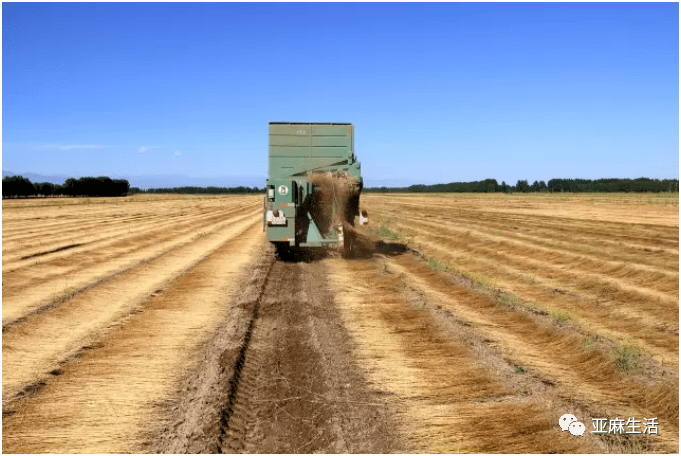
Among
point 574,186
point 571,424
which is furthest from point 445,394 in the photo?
point 574,186

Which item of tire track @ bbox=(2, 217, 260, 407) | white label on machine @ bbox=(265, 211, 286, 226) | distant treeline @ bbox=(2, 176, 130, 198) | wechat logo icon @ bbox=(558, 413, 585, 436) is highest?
distant treeline @ bbox=(2, 176, 130, 198)

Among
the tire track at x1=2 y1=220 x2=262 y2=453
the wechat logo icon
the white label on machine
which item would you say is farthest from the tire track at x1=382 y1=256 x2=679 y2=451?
the white label on machine

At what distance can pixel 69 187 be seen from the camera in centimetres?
9844

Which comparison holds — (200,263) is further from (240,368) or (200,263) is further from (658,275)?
(658,275)

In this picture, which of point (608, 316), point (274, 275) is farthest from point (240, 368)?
point (274, 275)

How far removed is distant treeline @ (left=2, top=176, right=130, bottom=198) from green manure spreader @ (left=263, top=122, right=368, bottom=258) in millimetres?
75051

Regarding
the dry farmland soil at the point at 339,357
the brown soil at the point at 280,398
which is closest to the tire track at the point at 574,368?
the dry farmland soil at the point at 339,357

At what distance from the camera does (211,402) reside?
5.08 meters

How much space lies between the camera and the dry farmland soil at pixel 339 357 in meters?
4.59

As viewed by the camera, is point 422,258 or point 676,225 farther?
point 676,225

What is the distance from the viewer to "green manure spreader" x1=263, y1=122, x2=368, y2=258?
556 inches

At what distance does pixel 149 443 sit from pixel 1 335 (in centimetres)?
402

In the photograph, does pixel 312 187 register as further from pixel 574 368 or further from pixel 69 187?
pixel 69 187

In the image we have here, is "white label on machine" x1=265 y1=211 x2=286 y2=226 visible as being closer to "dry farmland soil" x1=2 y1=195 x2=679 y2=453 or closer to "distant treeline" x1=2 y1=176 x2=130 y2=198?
"dry farmland soil" x1=2 y1=195 x2=679 y2=453
